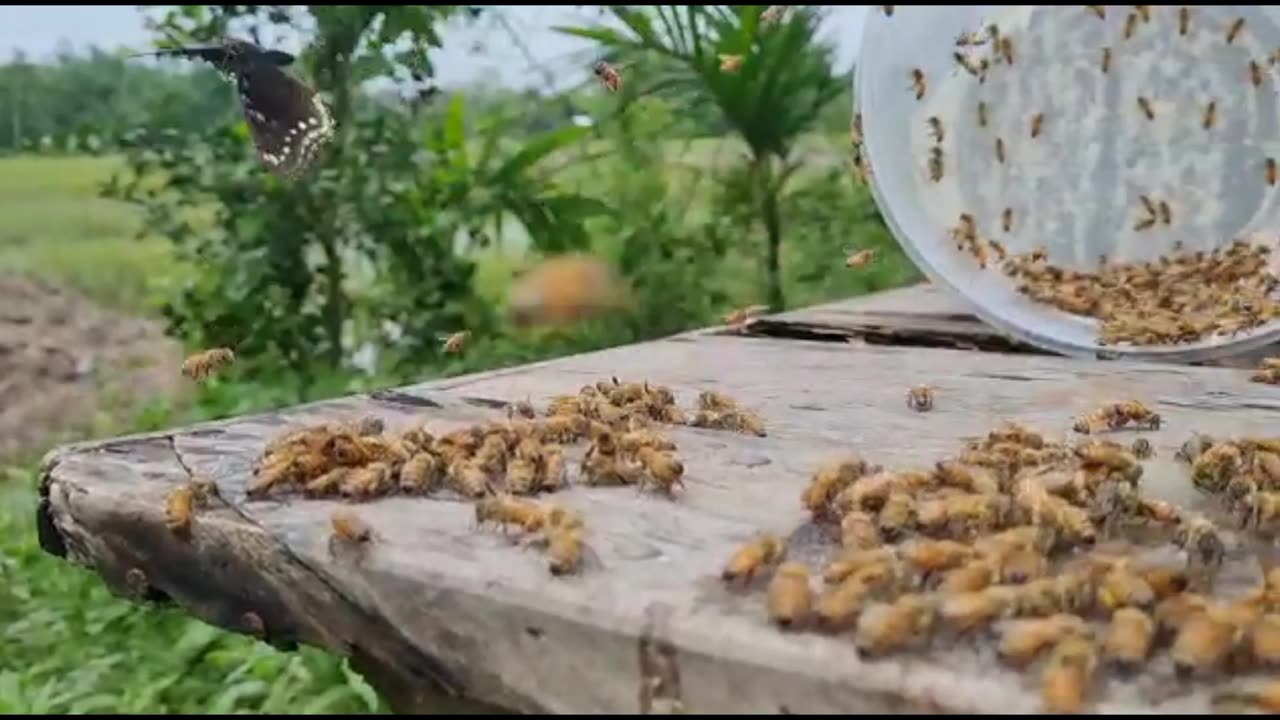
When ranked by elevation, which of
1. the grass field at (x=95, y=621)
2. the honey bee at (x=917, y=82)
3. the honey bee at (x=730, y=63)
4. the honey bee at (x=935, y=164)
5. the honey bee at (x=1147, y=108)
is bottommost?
the grass field at (x=95, y=621)

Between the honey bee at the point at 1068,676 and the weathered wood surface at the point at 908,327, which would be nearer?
the honey bee at the point at 1068,676

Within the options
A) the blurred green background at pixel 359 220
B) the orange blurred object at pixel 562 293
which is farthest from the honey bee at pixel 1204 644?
the orange blurred object at pixel 562 293

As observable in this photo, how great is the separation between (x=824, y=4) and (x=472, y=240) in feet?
2.77

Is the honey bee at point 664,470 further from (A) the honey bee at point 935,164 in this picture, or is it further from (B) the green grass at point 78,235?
(B) the green grass at point 78,235

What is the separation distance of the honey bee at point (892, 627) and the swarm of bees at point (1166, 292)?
3.12 ft

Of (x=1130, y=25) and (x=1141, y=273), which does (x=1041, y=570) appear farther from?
(x=1130, y=25)

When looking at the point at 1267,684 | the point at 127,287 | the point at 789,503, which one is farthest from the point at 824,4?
the point at 1267,684

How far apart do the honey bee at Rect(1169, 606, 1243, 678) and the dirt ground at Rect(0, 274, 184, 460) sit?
69.5 inches

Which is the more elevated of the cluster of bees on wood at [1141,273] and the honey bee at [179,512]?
the cluster of bees on wood at [1141,273]

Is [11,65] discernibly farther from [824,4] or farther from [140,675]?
[824,4]

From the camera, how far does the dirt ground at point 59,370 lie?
202 cm

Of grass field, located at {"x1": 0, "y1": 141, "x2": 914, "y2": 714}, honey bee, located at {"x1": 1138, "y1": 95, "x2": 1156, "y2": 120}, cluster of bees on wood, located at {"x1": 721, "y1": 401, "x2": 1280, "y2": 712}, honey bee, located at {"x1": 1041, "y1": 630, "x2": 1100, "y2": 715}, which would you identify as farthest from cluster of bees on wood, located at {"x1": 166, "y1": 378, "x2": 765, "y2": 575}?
honey bee, located at {"x1": 1138, "y1": 95, "x2": 1156, "y2": 120}

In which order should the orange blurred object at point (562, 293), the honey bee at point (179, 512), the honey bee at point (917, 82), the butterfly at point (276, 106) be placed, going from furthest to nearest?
1. the orange blurred object at point (562, 293)
2. the honey bee at point (917, 82)
3. the butterfly at point (276, 106)
4. the honey bee at point (179, 512)

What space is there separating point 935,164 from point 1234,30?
0.41 m
